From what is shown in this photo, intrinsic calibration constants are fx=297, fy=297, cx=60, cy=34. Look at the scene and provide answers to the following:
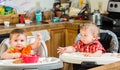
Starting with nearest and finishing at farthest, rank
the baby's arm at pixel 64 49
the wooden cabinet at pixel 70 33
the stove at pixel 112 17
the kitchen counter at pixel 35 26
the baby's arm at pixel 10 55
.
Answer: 1. the baby's arm at pixel 10 55
2. the baby's arm at pixel 64 49
3. the kitchen counter at pixel 35 26
4. the stove at pixel 112 17
5. the wooden cabinet at pixel 70 33

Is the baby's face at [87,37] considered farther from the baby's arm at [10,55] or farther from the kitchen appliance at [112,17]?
the kitchen appliance at [112,17]

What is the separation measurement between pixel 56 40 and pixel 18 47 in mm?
2217

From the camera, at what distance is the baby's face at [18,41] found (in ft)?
8.22

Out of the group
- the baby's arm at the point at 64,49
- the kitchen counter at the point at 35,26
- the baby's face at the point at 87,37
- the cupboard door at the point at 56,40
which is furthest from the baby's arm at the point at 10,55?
the cupboard door at the point at 56,40

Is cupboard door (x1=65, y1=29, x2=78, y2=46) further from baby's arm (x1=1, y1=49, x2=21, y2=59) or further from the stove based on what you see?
baby's arm (x1=1, y1=49, x2=21, y2=59)

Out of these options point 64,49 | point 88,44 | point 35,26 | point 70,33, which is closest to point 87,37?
point 88,44

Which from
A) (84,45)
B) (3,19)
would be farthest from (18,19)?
(84,45)

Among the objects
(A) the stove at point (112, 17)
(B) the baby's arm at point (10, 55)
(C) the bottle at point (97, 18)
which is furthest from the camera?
(C) the bottle at point (97, 18)

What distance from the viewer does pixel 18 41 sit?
8.34 feet

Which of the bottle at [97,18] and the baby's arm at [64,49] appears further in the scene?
the bottle at [97,18]

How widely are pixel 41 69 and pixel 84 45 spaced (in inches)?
33.7

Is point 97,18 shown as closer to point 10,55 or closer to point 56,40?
point 56,40

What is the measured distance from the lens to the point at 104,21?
14.4 ft

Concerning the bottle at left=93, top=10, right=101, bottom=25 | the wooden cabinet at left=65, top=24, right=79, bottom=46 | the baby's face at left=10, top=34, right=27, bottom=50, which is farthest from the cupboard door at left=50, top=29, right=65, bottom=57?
the baby's face at left=10, top=34, right=27, bottom=50
